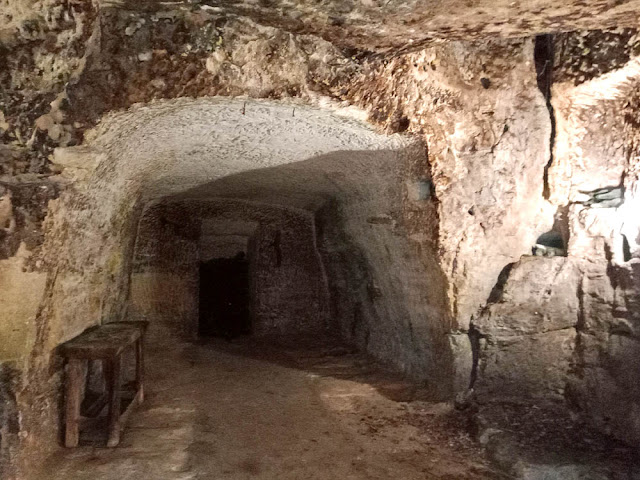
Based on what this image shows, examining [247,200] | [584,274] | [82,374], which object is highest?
[247,200]

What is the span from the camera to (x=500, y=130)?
9.21 feet

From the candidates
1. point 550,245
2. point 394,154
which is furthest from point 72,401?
point 550,245

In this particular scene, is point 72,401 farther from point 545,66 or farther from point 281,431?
point 545,66

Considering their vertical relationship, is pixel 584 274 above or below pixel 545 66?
below

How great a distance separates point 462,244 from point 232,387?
6.25 ft

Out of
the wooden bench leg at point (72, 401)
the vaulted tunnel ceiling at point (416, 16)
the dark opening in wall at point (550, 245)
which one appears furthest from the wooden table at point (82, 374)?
the dark opening in wall at point (550, 245)

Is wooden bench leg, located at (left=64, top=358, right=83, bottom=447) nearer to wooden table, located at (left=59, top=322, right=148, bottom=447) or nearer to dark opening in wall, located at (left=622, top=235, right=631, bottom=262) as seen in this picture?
wooden table, located at (left=59, top=322, right=148, bottom=447)

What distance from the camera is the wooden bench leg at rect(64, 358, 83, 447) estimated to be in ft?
8.05

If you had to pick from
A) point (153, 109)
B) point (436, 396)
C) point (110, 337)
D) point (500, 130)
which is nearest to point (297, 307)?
point (436, 396)

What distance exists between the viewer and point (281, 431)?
2.82 meters

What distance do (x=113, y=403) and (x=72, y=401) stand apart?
193mm

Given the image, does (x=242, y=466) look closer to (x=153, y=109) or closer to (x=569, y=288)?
(x=153, y=109)

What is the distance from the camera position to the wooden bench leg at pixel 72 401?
8.05 feet

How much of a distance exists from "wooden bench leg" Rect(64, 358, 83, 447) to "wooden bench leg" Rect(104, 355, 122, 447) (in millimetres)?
144
